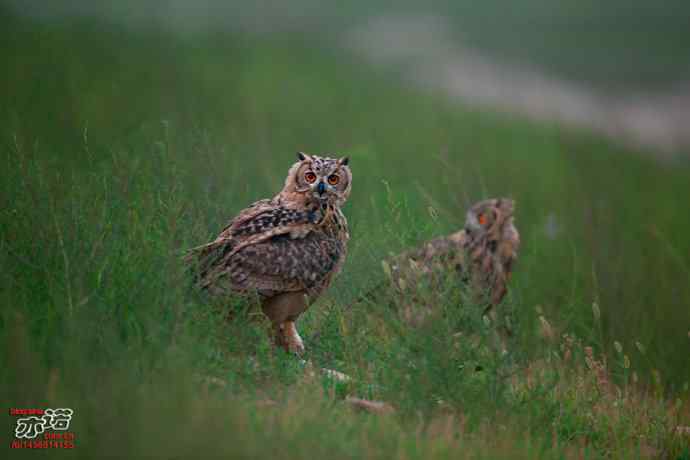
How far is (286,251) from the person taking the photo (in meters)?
5.73

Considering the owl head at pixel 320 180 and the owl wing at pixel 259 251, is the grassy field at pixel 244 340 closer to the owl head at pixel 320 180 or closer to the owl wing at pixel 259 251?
the owl wing at pixel 259 251

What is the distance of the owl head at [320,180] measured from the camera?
6.23 metres

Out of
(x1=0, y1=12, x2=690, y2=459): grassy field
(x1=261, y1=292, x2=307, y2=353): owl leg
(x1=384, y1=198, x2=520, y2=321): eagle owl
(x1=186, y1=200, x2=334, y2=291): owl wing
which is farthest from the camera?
(x1=384, y1=198, x2=520, y2=321): eagle owl

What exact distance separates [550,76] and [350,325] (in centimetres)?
1589

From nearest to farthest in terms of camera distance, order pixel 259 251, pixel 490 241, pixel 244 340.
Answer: pixel 244 340, pixel 259 251, pixel 490 241

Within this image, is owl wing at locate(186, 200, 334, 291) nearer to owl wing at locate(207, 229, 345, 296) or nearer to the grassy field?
owl wing at locate(207, 229, 345, 296)

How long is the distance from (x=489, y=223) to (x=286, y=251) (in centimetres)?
278

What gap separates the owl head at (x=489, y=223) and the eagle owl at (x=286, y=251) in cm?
189

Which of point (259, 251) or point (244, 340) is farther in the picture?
point (259, 251)

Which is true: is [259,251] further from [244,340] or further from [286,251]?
[244,340]

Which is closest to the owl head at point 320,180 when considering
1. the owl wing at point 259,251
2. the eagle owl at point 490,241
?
the owl wing at point 259,251

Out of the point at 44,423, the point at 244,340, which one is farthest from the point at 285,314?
the point at 44,423

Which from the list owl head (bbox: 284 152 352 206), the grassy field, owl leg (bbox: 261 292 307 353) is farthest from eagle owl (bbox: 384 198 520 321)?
owl leg (bbox: 261 292 307 353)

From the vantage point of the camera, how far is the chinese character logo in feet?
13.0
